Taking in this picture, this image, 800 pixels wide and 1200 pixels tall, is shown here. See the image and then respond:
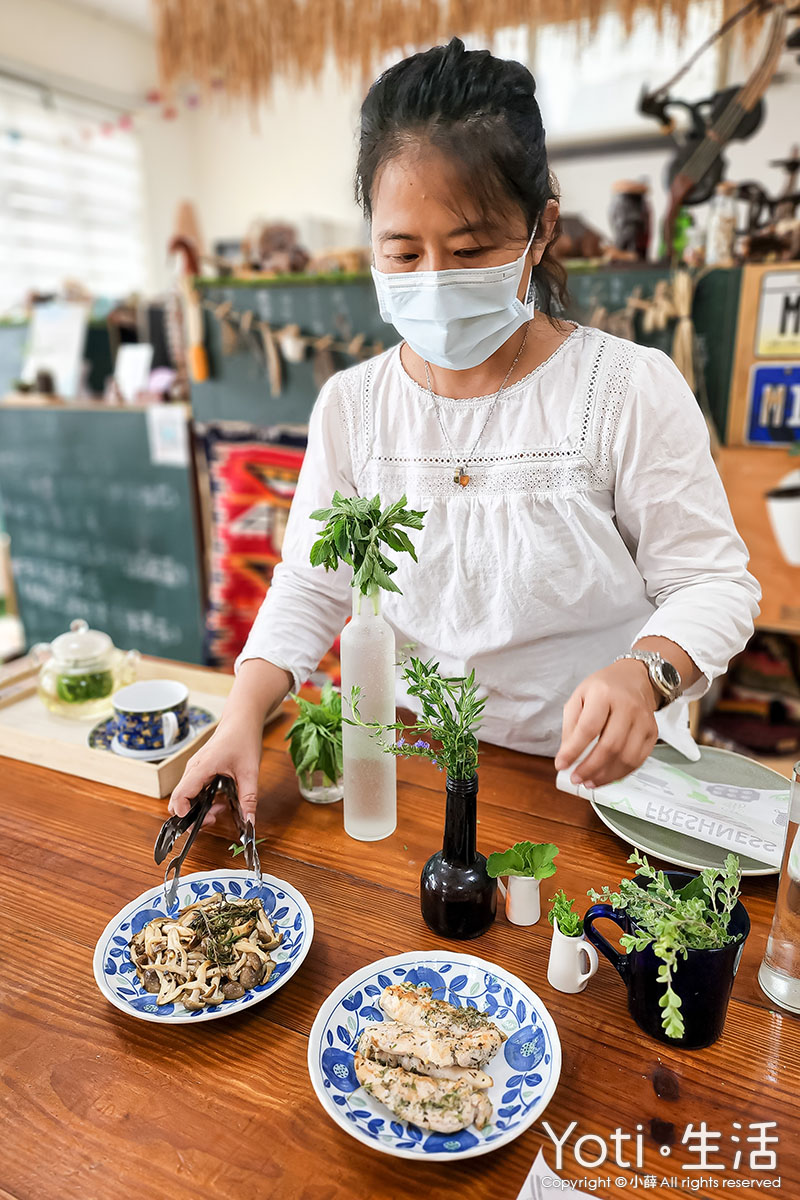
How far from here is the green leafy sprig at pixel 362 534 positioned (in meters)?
0.76

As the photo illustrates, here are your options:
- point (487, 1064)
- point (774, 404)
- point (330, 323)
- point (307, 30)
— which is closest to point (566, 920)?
point (487, 1064)

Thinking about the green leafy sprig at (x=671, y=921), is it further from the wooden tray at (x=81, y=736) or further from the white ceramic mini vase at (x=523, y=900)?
the wooden tray at (x=81, y=736)

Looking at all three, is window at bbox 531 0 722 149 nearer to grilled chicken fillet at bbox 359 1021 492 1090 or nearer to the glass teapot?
the glass teapot

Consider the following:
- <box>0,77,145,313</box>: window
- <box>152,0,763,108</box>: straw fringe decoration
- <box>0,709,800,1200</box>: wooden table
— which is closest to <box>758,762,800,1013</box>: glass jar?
<box>0,709,800,1200</box>: wooden table

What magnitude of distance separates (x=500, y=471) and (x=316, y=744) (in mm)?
408

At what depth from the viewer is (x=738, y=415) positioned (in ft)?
7.05

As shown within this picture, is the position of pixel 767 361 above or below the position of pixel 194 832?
above

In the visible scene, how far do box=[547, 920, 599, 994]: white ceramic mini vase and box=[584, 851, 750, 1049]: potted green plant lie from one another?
0.05 feet

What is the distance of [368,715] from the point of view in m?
0.84

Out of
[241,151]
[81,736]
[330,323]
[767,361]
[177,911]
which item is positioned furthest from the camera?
[241,151]

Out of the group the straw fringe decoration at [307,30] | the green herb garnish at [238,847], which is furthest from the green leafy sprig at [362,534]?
the straw fringe decoration at [307,30]

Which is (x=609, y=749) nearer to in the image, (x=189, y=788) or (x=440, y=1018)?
(x=440, y=1018)

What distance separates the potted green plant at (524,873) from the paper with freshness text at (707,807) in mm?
150

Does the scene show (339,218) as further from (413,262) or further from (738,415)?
(413,262)
